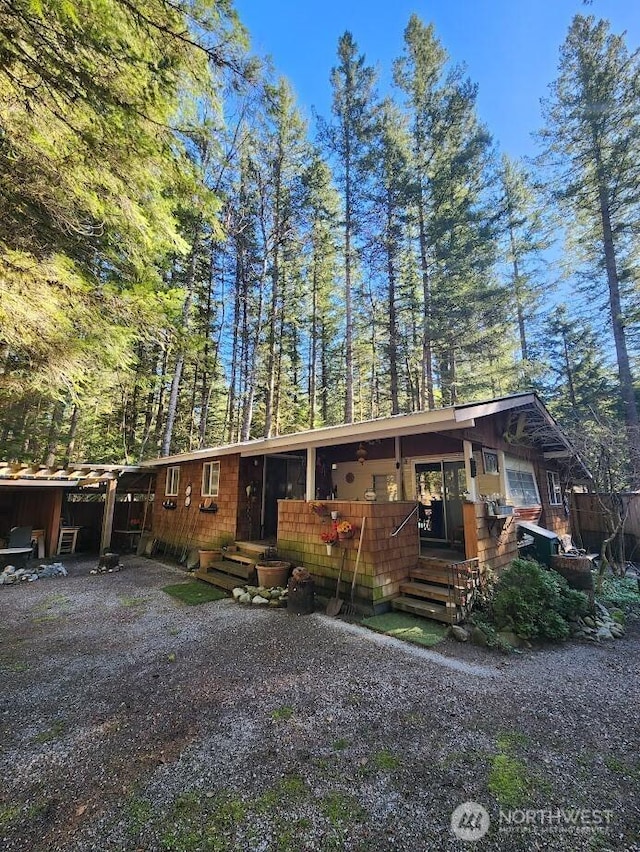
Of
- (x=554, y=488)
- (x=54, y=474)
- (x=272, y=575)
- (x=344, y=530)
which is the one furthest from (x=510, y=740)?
(x=554, y=488)

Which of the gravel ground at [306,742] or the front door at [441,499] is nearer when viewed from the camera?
the gravel ground at [306,742]

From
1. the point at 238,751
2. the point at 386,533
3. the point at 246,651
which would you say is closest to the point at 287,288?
the point at 386,533

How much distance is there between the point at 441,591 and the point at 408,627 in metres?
0.82

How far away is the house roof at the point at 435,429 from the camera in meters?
5.02

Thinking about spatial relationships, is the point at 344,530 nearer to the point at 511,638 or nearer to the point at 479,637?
the point at 479,637

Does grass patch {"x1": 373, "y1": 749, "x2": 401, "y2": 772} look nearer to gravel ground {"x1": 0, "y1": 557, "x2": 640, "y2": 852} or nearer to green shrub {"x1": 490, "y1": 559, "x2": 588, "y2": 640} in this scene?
gravel ground {"x1": 0, "y1": 557, "x2": 640, "y2": 852}

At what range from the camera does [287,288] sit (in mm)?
15898

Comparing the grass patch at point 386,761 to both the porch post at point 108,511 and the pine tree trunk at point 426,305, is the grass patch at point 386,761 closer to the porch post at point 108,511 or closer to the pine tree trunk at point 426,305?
the porch post at point 108,511

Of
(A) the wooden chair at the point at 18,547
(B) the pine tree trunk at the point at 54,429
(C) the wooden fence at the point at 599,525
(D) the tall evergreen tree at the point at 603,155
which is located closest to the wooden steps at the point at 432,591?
(C) the wooden fence at the point at 599,525

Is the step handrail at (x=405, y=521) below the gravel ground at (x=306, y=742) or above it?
above

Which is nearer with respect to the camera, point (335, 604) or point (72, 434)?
point (335, 604)

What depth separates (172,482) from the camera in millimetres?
11141

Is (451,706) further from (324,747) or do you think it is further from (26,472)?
(26,472)

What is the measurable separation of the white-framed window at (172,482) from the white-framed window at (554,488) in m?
10.9
